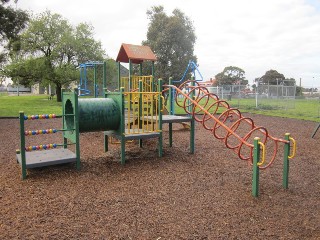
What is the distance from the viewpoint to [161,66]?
31516mm

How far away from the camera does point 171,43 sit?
31.3 m

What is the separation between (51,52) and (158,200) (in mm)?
27517

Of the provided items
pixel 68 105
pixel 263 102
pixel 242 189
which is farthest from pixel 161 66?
pixel 242 189

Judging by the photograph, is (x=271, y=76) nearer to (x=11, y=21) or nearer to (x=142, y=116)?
(x=11, y=21)

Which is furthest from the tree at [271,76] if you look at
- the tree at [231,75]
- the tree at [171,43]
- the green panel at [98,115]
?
the green panel at [98,115]

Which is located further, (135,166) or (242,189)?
(135,166)

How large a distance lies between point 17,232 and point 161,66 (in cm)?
2894

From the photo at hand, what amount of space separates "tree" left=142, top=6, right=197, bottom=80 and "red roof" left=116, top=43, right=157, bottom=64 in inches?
727

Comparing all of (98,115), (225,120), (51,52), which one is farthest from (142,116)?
(51,52)

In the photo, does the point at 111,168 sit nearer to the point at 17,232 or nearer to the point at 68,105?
the point at 68,105

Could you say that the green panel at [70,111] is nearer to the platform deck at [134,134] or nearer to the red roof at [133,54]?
the platform deck at [134,134]

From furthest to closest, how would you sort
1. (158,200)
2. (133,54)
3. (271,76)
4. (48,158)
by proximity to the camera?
(271,76) → (133,54) → (48,158) → (158,200)

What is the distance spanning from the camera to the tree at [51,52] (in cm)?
2823

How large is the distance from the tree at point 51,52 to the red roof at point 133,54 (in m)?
17.0
